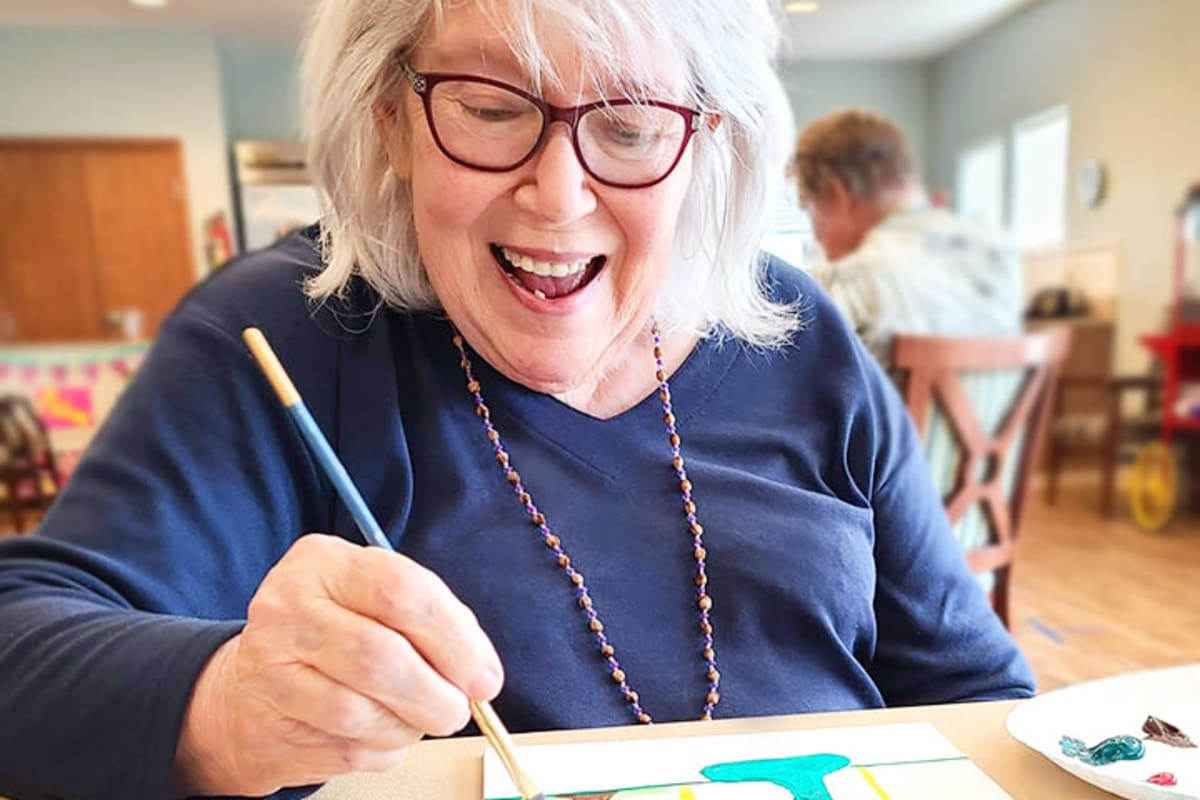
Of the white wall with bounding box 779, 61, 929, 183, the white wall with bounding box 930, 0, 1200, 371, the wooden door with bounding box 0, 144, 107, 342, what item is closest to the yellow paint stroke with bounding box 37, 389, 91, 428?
the wooden door with bounding box 0, 144, 107, 342

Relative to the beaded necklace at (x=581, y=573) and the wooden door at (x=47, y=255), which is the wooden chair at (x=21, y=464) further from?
the beaded necklace at (x=581, y=573)

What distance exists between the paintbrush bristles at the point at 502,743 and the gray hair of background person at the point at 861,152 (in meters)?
1.89

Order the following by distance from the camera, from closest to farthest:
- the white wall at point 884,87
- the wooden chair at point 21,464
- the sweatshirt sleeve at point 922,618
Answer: the sweatshirt sleeve at point 922,618 < the wooden chair at point 21,464 < the white wall at point 884,87

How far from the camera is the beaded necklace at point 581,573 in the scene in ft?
2.19

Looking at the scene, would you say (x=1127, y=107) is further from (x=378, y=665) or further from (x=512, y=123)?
(x=378, y=665)

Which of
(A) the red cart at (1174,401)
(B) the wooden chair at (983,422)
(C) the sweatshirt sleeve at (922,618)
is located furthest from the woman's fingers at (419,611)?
(A) the red cart at (1174,401)

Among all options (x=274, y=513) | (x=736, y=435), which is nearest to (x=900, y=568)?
(x=736, y=435)

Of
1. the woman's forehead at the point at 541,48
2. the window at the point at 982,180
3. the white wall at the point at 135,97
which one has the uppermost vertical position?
the white wall at the point at 135,97

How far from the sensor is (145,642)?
48 centimetres

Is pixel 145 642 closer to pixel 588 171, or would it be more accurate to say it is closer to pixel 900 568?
pixel 588 171

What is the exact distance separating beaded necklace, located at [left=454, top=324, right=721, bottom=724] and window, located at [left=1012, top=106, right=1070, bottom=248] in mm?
5419

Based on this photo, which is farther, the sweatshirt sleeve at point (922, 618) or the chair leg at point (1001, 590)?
the chair leg at point (1001, 590)

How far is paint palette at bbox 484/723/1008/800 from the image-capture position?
1.67 feet

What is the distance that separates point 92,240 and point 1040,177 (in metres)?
6.02
